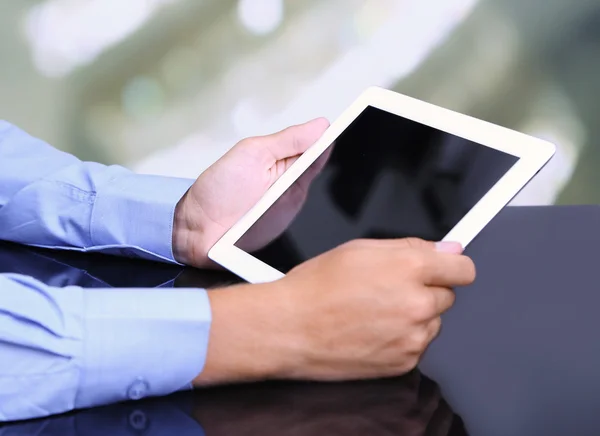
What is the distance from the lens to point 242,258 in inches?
30.0

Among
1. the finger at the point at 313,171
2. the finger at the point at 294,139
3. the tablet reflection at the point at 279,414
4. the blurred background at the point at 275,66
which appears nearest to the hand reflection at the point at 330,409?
the tablet reflection at the point at 279,414

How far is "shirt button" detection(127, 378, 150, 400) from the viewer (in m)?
0.60

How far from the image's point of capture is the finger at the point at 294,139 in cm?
92

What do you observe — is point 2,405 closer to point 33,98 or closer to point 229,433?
point 229,433

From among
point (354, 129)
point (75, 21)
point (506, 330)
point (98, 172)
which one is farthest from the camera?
point (75, 21)

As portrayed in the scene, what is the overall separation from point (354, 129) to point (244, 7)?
29.8 inches

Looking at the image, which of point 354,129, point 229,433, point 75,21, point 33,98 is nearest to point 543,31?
point 354,129

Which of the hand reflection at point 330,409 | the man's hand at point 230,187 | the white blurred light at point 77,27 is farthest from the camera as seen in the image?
the white blurred light at point 77,27

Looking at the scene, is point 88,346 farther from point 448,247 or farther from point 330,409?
point 448,247

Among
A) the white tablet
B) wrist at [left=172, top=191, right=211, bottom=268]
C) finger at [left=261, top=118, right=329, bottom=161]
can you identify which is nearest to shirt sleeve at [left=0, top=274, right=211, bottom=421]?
the white tablet

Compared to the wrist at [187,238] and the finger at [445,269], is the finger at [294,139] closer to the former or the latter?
the wrist at [187,238]

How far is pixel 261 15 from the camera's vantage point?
149 centimetres

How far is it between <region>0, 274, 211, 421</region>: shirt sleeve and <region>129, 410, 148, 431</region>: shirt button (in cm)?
2

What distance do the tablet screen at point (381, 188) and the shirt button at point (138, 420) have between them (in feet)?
0.66
